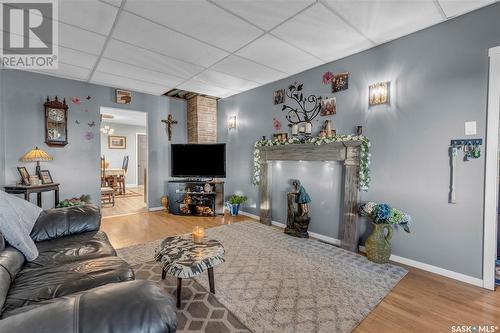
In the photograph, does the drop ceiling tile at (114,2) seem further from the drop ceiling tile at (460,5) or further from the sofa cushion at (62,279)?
the drop ceiling tile at (460,5)

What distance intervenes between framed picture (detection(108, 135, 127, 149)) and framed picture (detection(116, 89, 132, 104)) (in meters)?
4.45

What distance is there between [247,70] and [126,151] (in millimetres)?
6944

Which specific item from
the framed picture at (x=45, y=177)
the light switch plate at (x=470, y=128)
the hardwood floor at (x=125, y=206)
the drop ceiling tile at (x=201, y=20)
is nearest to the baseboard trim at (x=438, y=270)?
the light switch plate at (x=470, y=128)

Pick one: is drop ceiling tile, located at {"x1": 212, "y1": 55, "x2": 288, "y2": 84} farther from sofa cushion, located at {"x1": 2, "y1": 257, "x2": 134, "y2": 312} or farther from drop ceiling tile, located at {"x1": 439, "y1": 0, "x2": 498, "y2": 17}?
sofa cushion, located at {"x1": 2, "y1": 257, "x2": 134, "y2": 312}

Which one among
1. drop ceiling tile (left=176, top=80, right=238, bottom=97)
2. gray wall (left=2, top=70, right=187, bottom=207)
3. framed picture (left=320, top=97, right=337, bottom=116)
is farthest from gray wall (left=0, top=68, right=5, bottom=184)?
framed picture (left=320, top=97, right=337, bottom=116)

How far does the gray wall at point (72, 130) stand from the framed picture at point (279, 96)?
8.38 feet

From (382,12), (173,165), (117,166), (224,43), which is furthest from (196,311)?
(117,166)

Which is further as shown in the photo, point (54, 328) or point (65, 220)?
point (65, 220)

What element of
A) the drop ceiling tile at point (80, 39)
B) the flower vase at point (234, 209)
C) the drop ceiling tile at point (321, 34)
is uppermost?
the drop ceiling tile at point (321, 34)

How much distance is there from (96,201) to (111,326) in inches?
175

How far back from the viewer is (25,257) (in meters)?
1.62

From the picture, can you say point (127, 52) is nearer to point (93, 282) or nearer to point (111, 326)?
point (93, 282)

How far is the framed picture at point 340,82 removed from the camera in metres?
3.12

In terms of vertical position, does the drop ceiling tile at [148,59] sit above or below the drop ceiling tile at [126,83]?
below
